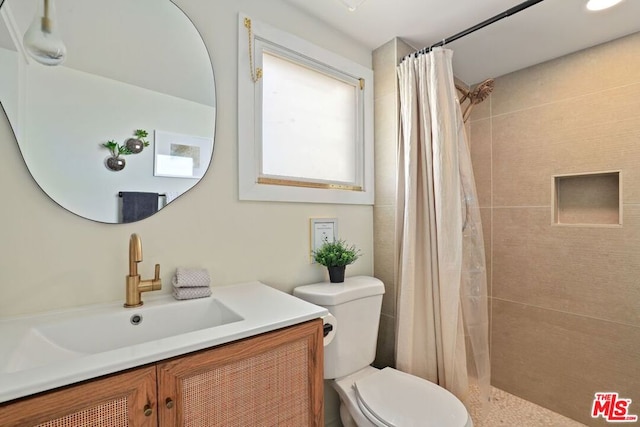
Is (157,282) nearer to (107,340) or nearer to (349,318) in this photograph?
(107,340)

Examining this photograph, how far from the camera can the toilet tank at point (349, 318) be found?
52.3 inches

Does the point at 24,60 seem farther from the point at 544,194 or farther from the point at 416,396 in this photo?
the point at 544,194

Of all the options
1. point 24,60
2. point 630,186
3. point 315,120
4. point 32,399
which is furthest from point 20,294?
point 630,186

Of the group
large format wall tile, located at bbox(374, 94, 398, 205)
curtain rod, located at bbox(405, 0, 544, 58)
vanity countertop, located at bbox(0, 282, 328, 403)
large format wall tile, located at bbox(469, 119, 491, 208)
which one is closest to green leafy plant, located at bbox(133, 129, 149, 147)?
vanity countertop, located at bbox(0, 282, 328, 403)

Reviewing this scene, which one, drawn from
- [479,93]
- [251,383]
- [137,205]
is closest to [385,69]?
[479,93]

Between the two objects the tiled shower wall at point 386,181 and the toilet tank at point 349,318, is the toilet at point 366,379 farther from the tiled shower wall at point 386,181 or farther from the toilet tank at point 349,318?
the tiled shower wall at point 386,181

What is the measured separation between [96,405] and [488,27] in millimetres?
2142

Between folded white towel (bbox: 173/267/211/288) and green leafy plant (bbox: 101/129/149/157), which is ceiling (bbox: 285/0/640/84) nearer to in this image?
green leafy plant (bbox: 101/129/149/157)

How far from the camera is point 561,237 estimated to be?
1.80 metres

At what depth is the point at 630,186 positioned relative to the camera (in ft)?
5.19

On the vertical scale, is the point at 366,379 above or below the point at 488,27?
below

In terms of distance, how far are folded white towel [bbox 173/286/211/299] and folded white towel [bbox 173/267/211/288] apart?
13 millimetres

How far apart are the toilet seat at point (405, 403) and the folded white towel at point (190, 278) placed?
79 cm

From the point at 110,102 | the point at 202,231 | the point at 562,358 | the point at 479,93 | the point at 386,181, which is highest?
the point at 479,93
